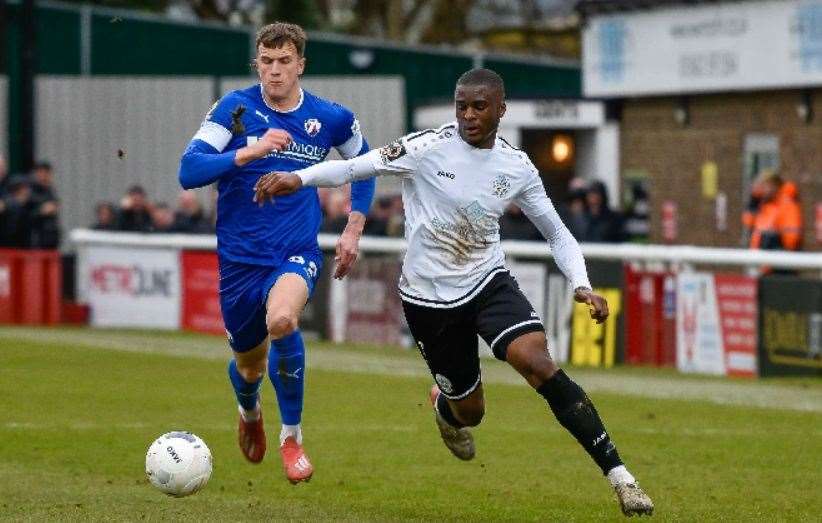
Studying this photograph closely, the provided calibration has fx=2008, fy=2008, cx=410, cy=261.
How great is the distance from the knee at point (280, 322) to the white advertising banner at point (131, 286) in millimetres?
14185

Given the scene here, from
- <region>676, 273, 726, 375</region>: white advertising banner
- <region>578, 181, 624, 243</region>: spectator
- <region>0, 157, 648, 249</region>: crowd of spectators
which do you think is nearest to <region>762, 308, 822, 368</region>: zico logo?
<region>676, 273, 726, 375</region>: white advertising banner

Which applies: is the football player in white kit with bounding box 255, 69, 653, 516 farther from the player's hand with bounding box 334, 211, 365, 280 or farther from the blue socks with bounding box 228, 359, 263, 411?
the blue socks with bounding box 228, 359, 263, 411

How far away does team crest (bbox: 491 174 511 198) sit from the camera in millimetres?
9422

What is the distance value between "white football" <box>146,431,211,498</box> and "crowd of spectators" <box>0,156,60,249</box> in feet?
50.3

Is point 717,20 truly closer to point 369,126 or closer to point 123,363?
point 369,126

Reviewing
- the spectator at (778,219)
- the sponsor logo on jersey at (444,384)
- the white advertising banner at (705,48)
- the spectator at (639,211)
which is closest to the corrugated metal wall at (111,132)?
the white advertising banner at (705,48)

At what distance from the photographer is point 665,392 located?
1628 cm

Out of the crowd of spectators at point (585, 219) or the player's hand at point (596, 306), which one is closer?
the player's hand at point (596, 306)

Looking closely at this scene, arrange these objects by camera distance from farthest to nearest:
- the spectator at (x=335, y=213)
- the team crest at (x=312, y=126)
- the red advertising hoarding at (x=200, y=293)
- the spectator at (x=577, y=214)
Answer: the red advertising hoarding at (x=200, y=293)
the spectator at (x=335, y=213)
the spectator at (x=577, y=214)
the team crest at (x=312, y=126)

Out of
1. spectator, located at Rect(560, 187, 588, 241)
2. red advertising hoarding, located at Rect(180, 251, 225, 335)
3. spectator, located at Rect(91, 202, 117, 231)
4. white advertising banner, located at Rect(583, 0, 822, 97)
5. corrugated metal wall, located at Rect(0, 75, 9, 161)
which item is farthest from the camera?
corrugated metal wall, located at Rect(0, 75, 9, 161)

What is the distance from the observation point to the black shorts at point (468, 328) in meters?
9.35

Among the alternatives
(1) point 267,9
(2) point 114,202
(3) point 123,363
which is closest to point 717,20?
(2) point 114,202

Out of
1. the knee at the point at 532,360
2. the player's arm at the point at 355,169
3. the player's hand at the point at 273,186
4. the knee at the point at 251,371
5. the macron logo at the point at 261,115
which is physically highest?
the macron logo at the point at 261,115

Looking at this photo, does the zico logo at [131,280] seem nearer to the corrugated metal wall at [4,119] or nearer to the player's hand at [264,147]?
the corrugated metal wall at [4,119]
